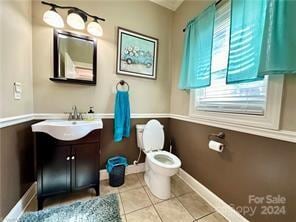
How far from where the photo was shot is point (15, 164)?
1231 mm

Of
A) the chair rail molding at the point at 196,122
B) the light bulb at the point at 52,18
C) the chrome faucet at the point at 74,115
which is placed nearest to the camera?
the chair rail molding at the point at 196,122

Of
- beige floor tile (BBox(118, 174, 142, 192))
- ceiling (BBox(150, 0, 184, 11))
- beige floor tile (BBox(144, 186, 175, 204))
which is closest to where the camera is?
beige floor tile (BBox(144, 186, 175, 204))

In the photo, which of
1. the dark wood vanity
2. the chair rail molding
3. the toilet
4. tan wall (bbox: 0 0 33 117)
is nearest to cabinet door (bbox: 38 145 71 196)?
the dark wood vanity

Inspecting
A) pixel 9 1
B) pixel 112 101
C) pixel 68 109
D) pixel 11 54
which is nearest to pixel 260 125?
pixel 112 101

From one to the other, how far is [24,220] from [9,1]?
1.82 meters

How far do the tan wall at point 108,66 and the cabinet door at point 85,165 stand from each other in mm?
545

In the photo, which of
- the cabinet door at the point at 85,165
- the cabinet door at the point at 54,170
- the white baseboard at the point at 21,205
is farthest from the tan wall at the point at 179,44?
the white baseboard at the point at 21,205

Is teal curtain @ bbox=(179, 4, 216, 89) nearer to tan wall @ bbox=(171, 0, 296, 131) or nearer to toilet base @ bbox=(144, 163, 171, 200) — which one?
tan wall @ bbox=(171, 0, 296, 131)

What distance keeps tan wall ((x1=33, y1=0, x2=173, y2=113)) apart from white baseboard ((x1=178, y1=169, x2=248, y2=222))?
1056 mm

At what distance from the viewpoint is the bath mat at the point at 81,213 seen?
1.23m

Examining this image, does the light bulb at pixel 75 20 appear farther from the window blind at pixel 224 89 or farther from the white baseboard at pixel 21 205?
the white baseboard at pixel 21 205

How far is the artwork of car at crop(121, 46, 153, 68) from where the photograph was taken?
1937 mm

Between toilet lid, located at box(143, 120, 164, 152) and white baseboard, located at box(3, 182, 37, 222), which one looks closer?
white baseboard, located at box(3, 182, 37, 222)

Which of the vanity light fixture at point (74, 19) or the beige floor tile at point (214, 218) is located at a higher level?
the vanity light fixture at point (74, 19)
